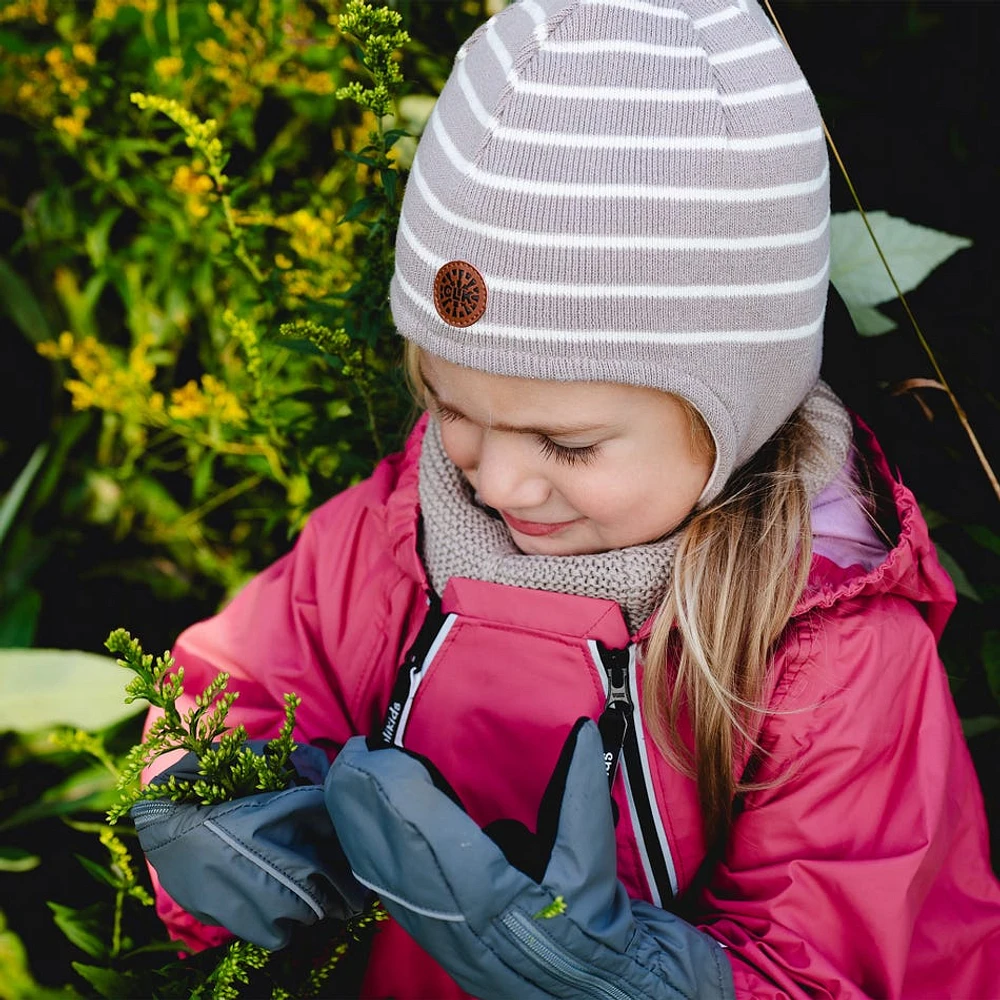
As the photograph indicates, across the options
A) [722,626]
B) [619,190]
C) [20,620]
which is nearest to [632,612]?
[722,626]

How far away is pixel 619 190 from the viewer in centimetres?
115

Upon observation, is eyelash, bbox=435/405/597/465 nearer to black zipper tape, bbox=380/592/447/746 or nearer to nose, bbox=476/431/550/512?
nose, bbox=476/431/550/512

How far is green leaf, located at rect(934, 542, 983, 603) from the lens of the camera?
5.93ft

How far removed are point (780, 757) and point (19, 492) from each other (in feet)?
7.23

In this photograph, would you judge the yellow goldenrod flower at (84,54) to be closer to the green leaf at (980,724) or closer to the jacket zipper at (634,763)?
the jacket zipper at (634,763)

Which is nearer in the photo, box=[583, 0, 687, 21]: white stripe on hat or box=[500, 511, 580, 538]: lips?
box=[583, 0, 687, 21]: white stripe on hat

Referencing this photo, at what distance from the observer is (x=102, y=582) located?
2812 millimetres

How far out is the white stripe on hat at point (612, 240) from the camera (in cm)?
117

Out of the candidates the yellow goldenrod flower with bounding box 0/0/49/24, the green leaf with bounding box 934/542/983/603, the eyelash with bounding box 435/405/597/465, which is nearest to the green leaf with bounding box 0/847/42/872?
the eyelash with bounding box 435/405/597/465

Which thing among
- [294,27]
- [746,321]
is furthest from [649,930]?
[294,27]

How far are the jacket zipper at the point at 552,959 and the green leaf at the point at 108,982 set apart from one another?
27.0 inches

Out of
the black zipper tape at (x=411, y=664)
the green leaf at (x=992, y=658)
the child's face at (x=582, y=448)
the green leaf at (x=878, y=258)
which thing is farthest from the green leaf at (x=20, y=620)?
the green leaf at (x=992, y=658)

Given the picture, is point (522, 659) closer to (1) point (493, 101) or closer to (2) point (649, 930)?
(2) point (649, 930)

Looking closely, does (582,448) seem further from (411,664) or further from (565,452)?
(411,664)
